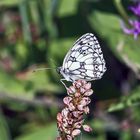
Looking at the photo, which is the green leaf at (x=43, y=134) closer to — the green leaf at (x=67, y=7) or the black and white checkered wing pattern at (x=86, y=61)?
the green leaf at (x=67, y=7)

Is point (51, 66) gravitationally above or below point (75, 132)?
below

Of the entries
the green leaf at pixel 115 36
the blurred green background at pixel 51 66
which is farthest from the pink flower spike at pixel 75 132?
the blurred green background at pixel 51 66

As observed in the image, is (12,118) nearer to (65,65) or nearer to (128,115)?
(128,115)

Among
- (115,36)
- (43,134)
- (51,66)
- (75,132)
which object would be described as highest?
(75,132)

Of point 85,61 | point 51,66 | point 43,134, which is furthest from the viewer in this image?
point 51,66

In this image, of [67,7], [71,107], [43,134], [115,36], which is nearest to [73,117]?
[71,107]

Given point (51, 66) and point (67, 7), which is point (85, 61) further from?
point (67, 7)

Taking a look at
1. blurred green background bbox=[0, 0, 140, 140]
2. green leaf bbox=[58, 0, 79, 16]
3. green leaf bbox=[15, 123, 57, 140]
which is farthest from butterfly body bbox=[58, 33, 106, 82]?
green leaf bbox=[58, 0, 79, 16]

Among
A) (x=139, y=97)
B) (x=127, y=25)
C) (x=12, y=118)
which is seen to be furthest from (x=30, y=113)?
(x=139, y=97)
